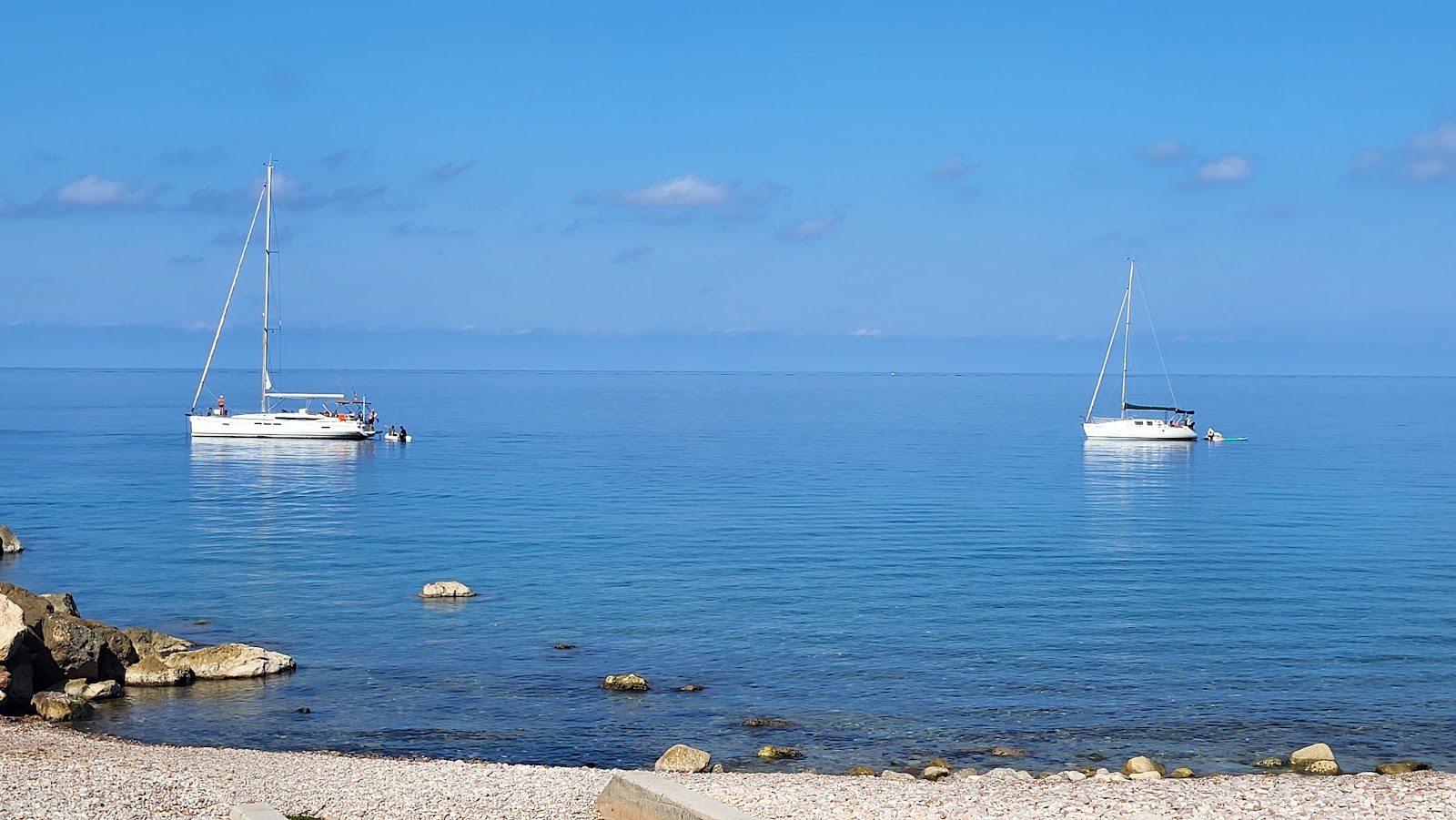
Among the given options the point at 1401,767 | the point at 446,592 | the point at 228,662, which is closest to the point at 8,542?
the point at 446,592

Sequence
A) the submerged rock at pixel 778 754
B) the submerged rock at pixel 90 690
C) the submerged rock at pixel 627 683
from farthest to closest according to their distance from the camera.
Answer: the submerged rock at pixel 627 683 < the submerged rock at pixel 90 690 < the submerged rock at pixel 778 754

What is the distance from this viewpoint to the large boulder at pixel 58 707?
31.0 metres

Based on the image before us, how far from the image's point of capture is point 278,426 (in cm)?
11788

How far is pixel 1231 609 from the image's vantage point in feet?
150

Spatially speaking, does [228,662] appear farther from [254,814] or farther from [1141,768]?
[1141,768]

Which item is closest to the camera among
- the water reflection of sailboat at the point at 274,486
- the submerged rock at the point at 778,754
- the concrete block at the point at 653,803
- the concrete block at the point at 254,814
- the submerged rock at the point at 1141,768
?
the concrete block at the point at 254,814

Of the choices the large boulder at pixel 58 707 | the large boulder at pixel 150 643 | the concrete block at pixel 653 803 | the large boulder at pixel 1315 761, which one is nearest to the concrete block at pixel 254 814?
the concrete block at pixel 653 803

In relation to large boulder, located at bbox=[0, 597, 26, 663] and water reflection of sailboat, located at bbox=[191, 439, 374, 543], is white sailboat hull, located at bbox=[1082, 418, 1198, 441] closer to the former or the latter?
water reflection of sailboat, located at bbox=[191, 439, 374, 543]

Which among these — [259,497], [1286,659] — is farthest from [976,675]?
[259,497]

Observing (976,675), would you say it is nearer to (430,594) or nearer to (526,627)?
(526,627)

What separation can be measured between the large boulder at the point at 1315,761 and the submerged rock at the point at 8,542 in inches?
1973

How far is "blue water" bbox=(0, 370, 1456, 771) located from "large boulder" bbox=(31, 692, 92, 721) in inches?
19.1

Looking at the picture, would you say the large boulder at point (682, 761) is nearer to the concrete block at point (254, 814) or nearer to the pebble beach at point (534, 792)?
the pebble beach at point (534, 792)

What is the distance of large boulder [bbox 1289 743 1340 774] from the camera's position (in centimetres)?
2766
